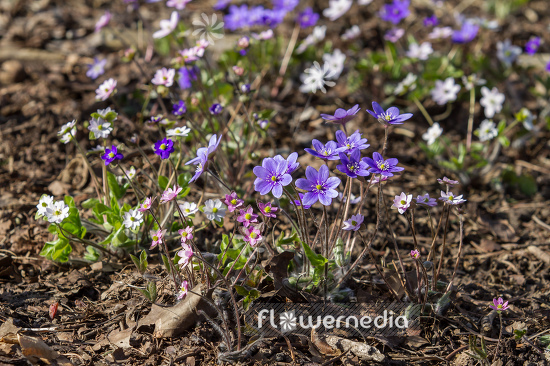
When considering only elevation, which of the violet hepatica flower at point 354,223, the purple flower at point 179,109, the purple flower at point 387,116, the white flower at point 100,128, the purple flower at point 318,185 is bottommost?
the violet hepatica flower at point 354,223

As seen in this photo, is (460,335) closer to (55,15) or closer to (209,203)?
(209,203)

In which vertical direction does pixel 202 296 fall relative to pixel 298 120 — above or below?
above

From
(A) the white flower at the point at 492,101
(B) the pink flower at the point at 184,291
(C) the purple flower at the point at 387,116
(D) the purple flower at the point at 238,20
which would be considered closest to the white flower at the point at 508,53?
(A) the white flower at the point at 492,101

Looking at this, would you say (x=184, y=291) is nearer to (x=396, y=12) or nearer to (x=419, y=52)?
(x=419, y=52)

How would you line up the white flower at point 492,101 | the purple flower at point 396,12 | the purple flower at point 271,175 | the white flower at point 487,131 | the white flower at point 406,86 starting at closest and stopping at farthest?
the purple flower at point 271,175, the white flower at point 487,131, the white flower at point 492,101, the white flower at point 406,86, the purple flower at point 396,12

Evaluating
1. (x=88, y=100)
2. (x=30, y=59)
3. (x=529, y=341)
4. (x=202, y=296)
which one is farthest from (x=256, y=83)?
A: (x=529, y=341)

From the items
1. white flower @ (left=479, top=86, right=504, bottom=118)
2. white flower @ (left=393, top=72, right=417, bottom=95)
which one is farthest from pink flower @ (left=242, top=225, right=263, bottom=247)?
white flower @ (left=479, top=86, right=504, bottom=118)

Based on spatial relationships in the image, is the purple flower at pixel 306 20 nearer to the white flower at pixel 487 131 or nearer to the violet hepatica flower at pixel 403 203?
the white flower at pixel 487 131

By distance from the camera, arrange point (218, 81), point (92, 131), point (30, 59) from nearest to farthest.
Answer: point (92, 131) < point (218, 81) < point (30, 59)
